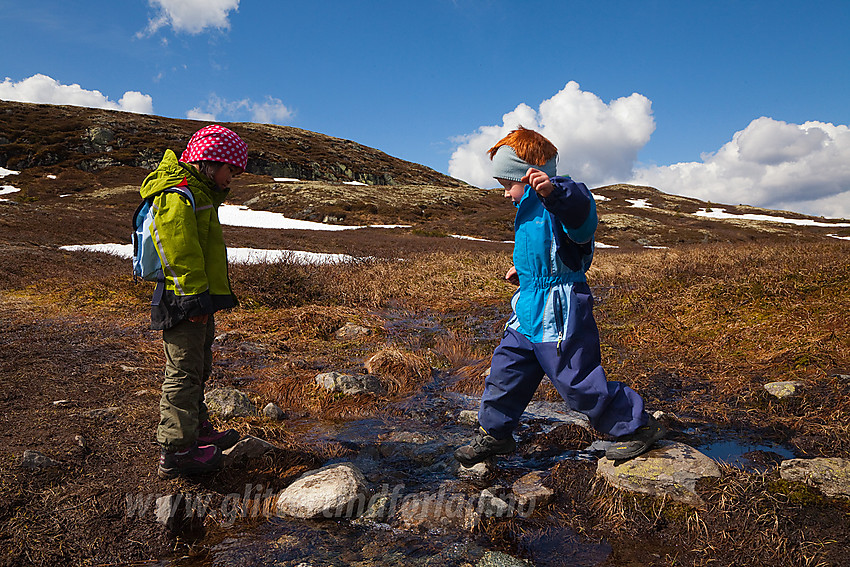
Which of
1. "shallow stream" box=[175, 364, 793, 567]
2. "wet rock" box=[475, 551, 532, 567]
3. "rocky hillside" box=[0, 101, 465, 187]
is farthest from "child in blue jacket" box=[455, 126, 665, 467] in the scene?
"rocky hillside" box=[0, 101, 465, 187]

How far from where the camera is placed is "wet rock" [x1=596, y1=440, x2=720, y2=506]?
8.72ft

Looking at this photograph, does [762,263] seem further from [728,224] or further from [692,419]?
[728,224]

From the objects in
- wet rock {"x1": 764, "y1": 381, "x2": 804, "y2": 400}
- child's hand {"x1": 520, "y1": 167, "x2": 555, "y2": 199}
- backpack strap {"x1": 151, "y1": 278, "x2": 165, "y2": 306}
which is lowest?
wet rock {"x1": 764, "y1": 381, "x2": 804, "y2": 400}

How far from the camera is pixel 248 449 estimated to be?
324 cm

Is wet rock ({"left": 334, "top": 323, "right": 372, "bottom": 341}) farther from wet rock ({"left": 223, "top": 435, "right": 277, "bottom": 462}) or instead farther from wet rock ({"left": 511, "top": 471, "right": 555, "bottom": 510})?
wet rock ({"left": 511, "top": 471, "right": 555, "bottom": 510})

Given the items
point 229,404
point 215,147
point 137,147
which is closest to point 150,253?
point 215,147

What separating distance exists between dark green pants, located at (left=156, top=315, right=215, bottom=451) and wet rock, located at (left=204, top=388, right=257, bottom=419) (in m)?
0.90

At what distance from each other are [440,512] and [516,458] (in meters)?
0.86

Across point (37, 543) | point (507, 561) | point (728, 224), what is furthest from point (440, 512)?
point (728, 224)

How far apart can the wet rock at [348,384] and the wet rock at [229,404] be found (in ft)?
2.46

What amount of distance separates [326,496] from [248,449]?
803 mm

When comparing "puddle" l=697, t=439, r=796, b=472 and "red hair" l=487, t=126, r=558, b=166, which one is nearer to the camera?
"red hair" l=487, t=126, r=558, b=166

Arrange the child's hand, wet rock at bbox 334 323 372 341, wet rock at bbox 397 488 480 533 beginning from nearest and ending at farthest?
the child's hand < wet rock at bbox 397 488 480 533 < wet rock at bbox 334 323 372 341

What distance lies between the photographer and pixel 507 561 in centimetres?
231
